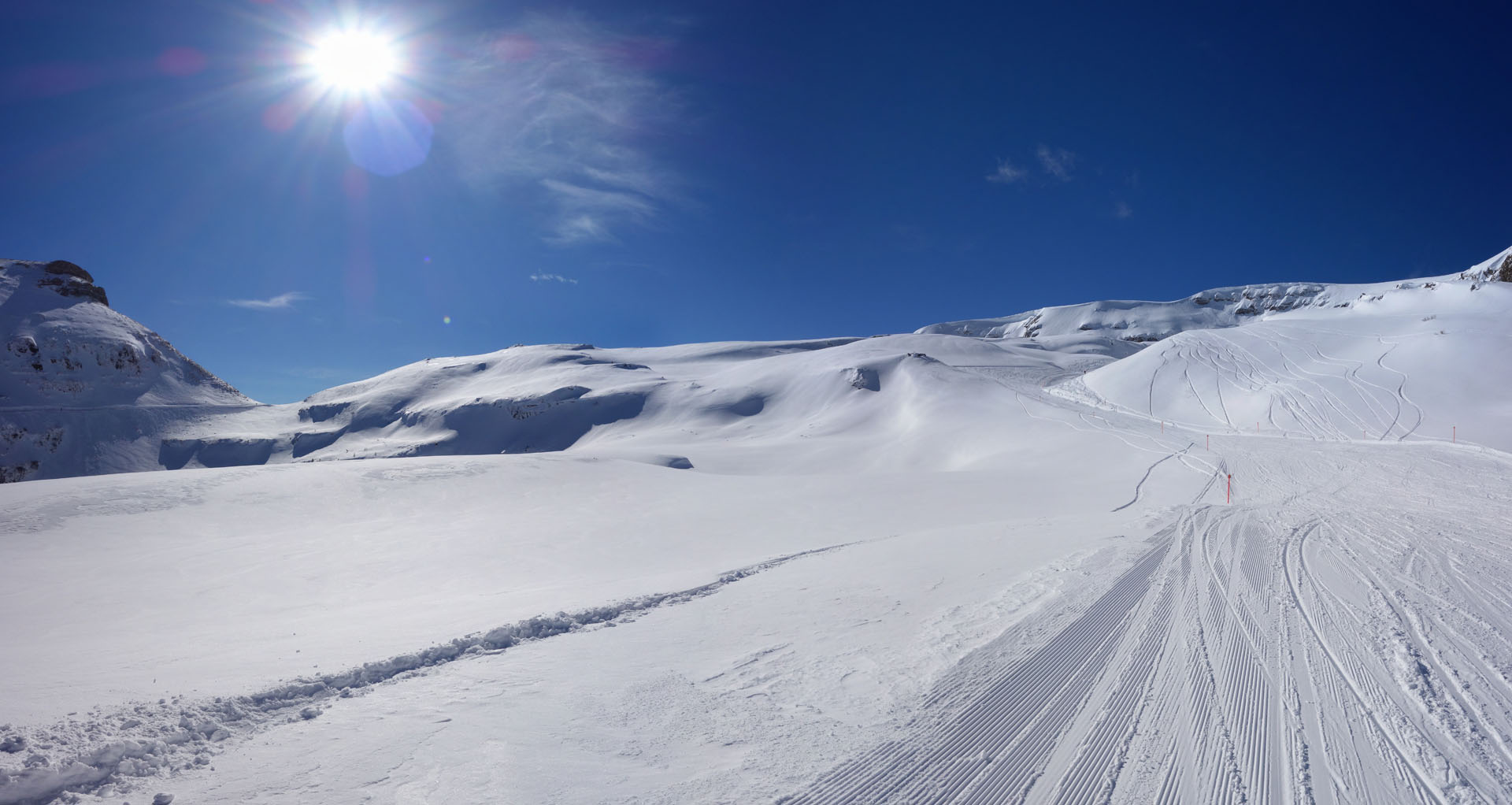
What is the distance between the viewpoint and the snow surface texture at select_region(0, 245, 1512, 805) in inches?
134

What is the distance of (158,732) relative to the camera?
370 centimetres

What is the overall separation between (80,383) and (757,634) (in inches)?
4065

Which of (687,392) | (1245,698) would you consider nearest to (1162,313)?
(687,392)

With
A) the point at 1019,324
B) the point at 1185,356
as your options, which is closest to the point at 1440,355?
the point at 1185,356

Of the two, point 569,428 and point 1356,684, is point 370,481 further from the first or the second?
point 569,428

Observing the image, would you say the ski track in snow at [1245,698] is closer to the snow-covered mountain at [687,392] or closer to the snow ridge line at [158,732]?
the snow ridge line at [158,732]

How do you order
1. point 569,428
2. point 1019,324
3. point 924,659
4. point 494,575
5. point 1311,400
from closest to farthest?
point 924,659, point 494,575, point 1311,400, point 569,428, point 1019,324

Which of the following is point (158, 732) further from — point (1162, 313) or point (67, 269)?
point (1162, 313)

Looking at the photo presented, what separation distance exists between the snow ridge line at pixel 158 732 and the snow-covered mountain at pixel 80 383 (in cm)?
8577

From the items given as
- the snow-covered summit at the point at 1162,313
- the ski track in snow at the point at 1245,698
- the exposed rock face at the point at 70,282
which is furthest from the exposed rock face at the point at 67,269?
the snow-covered summit at the point at 1162,313

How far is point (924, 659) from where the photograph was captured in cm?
505

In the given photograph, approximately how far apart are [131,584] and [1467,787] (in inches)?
553

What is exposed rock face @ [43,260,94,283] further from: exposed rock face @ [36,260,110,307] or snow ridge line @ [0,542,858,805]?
snow ridge line @ [0,542,858,805]

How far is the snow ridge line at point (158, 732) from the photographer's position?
10.2 feet
